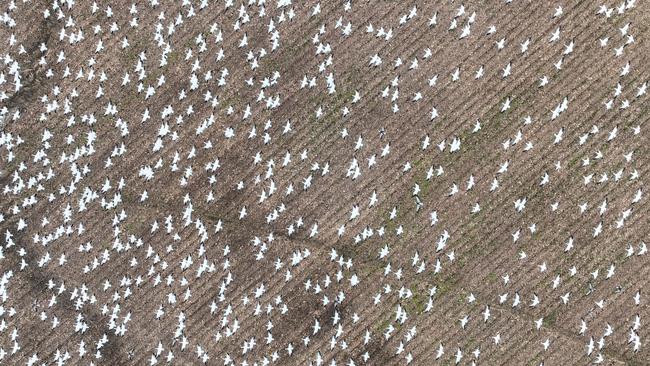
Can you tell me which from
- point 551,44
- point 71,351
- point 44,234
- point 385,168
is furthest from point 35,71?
point 551,44

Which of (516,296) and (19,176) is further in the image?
(19,176)

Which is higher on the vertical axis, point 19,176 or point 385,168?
point 19,176

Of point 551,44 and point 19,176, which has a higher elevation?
point 19,176

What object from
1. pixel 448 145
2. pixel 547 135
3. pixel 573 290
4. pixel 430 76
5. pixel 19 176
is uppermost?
pixel 19 176

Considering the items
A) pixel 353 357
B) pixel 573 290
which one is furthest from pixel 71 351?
pixel 573 290

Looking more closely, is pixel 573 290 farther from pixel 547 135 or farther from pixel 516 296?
pixel 547 135

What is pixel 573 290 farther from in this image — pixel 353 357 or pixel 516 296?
pixel 353 357

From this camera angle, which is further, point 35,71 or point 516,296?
point 35,71
